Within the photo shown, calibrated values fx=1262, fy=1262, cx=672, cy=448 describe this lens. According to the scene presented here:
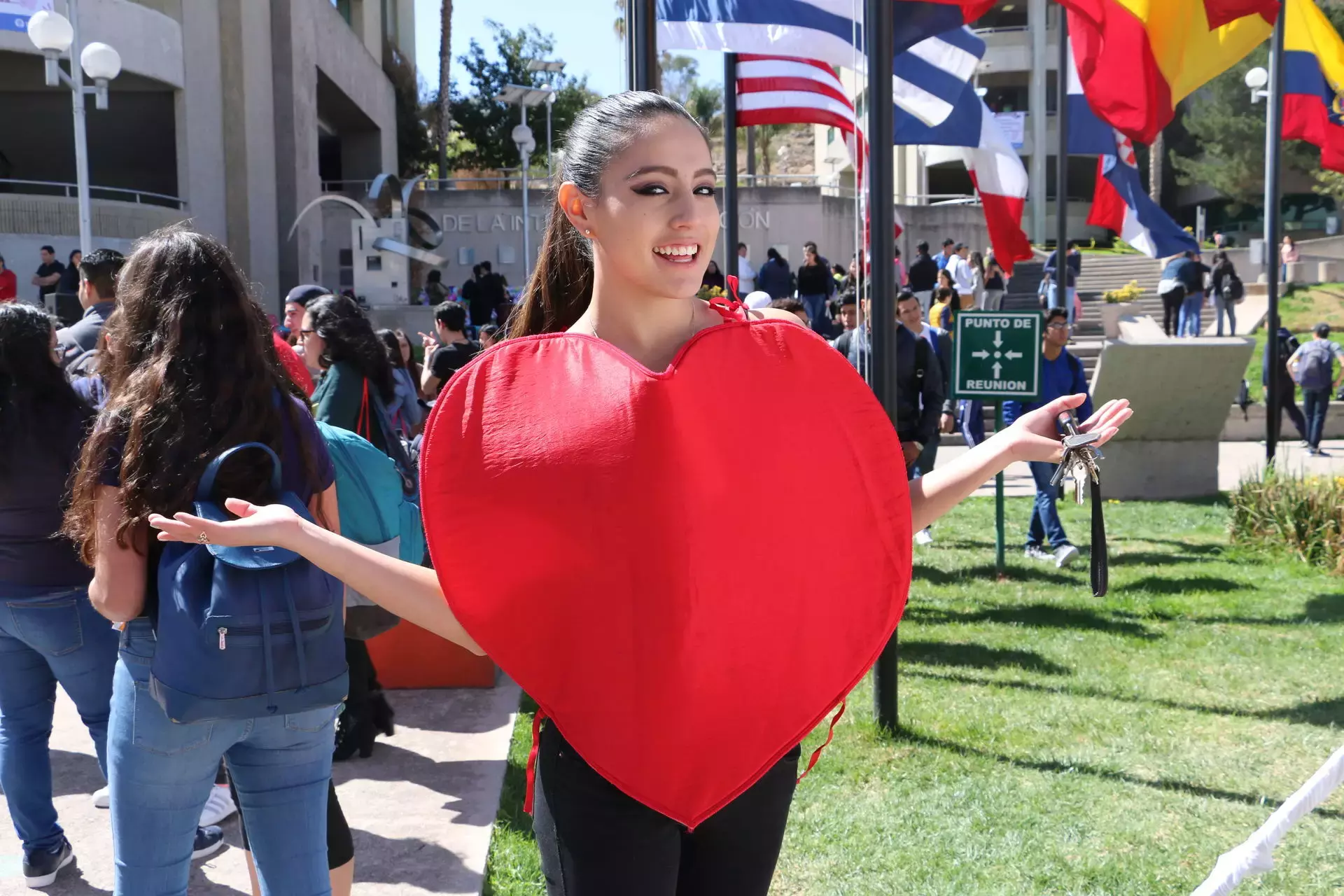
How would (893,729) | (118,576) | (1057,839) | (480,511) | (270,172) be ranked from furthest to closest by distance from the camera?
(270,172)
(893,729)
(1057,839)
(118,576)
(480,511)

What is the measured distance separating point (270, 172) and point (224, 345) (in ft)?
101

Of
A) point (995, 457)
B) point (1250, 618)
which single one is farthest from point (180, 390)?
point (1250, 618)

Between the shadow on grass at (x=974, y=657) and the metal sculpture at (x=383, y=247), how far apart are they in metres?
24.0

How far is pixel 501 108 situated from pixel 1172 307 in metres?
39.4

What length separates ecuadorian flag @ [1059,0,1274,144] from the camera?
29.7 feet

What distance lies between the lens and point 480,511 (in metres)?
1.96

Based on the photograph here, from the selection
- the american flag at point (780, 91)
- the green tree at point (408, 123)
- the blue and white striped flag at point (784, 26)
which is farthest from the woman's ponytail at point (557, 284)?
the green tree at point (408, 123)

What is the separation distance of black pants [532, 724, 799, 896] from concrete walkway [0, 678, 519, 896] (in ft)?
7.47

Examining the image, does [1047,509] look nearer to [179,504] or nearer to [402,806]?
[402,806]

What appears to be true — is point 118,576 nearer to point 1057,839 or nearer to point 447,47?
point 1057,839

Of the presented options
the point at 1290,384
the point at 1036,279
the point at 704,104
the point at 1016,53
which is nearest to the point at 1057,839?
the point at 1290,384

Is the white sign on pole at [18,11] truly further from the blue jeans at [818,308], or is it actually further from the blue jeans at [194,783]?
the blue jeans at [194,783]

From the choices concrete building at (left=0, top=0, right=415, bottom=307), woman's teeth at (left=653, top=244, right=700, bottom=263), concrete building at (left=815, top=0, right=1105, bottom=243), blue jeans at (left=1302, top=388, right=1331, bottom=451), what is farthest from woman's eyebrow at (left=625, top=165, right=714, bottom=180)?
concrete building at (left=815, top=0, right=1105, bottom=243)

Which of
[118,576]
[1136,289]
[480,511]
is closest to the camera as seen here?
[480,511]
